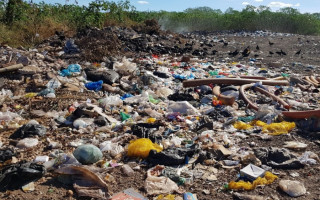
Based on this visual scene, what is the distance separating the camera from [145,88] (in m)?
5.90

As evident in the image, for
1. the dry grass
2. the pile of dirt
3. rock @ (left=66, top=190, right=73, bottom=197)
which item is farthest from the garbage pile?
the dry grass

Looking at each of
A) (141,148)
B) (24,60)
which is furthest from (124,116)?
(24,60)

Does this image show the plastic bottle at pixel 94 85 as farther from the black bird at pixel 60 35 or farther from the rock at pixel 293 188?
the black bird at pixel 60 35

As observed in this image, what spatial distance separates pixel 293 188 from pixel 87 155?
191 centimetres

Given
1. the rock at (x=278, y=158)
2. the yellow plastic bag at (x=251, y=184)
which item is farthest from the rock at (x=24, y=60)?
the yellow plastic bag at (x=251, y=184)

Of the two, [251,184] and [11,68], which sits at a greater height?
[11,68]

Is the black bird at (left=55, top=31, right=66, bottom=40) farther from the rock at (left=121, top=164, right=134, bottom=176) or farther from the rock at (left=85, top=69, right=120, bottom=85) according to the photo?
the rock at (left=121, top=164, right=134, bottom=176)

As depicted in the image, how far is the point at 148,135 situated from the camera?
12.0 feet

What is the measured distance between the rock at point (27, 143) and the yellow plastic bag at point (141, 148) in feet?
3.59

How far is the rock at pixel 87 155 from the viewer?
10.00ft

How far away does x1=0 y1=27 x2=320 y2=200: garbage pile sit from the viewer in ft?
8.73

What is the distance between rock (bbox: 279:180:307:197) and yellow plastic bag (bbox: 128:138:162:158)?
4.18 feet

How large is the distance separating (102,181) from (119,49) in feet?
22.6

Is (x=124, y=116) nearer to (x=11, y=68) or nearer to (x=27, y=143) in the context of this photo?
(x=27, y=143)
